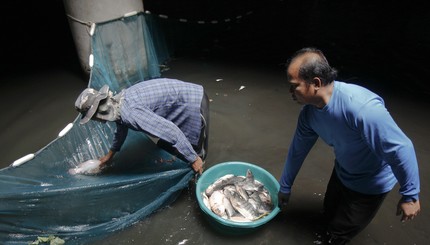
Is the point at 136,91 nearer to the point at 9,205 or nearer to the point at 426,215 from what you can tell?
the point at 9,205

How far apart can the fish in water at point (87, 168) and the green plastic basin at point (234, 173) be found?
97cm

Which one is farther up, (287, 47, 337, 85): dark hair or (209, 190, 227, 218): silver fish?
(287, 47, 337, 85): dark hair

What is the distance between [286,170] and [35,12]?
8.80 metres

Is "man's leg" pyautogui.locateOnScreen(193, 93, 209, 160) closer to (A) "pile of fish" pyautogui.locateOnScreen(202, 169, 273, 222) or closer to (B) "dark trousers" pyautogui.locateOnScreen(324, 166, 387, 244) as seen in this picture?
(A) "pile of fish" pyautogui.locateOnScreen(202, 169, 273, 222)

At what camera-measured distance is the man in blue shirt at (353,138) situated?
1.51 m

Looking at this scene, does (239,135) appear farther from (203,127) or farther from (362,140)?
(362,140)

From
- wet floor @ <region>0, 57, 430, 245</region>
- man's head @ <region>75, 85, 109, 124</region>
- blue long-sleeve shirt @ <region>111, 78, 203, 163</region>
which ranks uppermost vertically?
man's head @ <region>75, 85, 109, 124</region>

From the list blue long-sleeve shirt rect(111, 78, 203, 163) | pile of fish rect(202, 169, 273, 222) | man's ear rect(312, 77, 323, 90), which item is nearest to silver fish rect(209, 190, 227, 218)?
pile of fish rect(202, 169, 273, 222)

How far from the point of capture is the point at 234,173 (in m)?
2.98

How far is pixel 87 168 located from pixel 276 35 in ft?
19.0

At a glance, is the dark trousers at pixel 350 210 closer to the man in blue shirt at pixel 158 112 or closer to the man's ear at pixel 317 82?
the man's ear at pixel 317 82

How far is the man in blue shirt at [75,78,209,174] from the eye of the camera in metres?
2.28

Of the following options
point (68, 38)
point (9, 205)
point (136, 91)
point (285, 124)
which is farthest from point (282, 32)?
point (9, 205)

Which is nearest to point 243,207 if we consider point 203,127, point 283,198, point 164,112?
point 283,198
